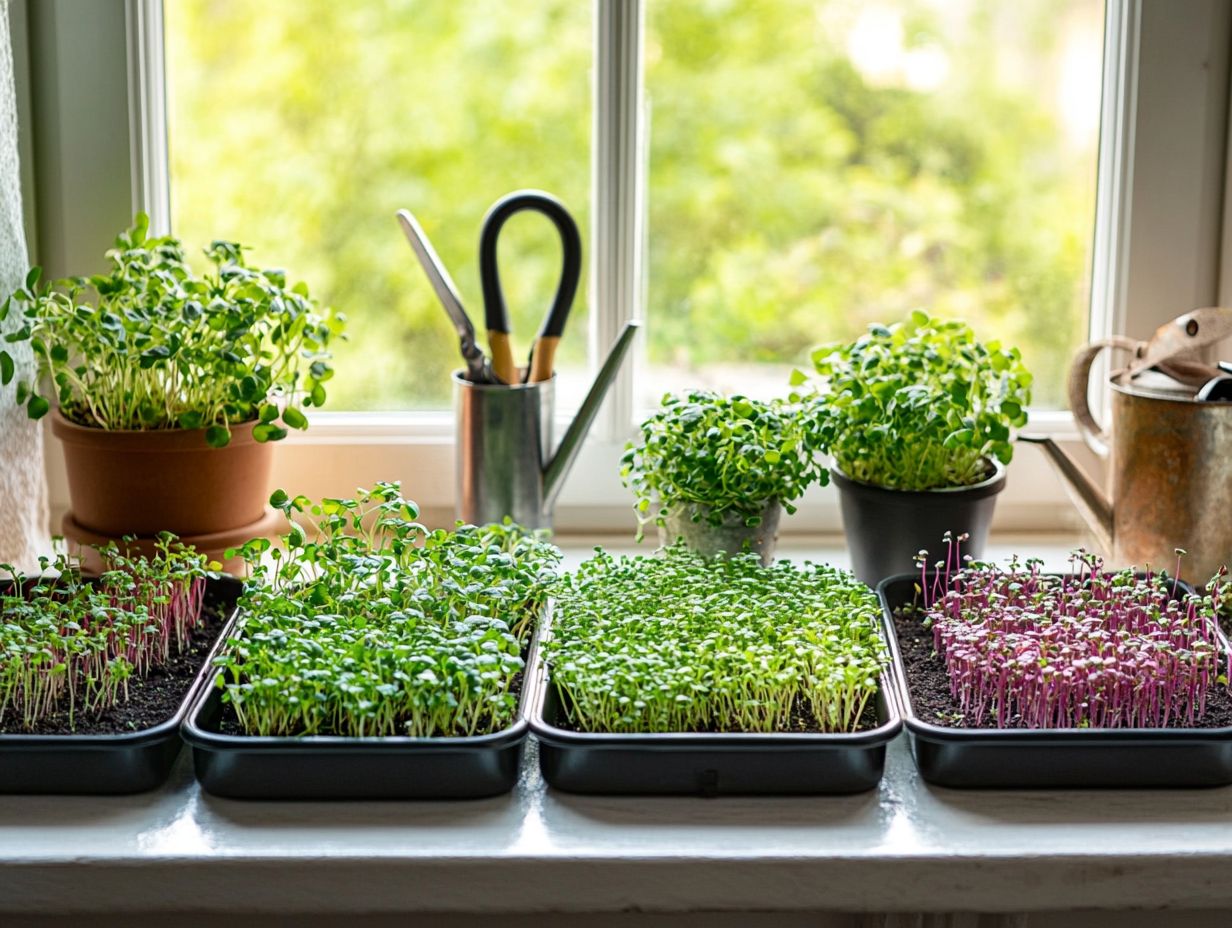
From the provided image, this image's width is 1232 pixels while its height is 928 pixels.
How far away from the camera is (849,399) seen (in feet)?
4.65

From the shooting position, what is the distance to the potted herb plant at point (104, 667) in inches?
41.1

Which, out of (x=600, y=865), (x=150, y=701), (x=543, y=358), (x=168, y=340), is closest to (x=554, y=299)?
(x=543, y=358)

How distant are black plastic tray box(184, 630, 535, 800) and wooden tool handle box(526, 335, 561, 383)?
60cm

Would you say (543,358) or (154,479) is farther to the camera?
(543,358)

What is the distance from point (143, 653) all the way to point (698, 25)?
986mm

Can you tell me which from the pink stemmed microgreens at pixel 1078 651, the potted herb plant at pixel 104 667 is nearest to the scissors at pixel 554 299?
the potted herb plant at pixel 104 667

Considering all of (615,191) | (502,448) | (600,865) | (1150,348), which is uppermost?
(615,191)

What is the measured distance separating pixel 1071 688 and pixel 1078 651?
0.12ft

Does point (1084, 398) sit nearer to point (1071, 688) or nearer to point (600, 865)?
point (1071, 688)

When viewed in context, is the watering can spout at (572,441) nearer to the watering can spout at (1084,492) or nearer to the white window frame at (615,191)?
the white window frame at (615,191)

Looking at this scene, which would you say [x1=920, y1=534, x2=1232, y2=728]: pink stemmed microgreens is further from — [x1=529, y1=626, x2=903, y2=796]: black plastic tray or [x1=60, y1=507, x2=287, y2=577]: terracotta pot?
[x1=60, y1=507, x2=287, y2=577]: terracotta pot

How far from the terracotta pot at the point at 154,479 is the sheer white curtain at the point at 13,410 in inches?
2.5

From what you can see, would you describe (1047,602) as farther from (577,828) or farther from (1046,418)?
(1046,418)

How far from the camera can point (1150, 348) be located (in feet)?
4.75
